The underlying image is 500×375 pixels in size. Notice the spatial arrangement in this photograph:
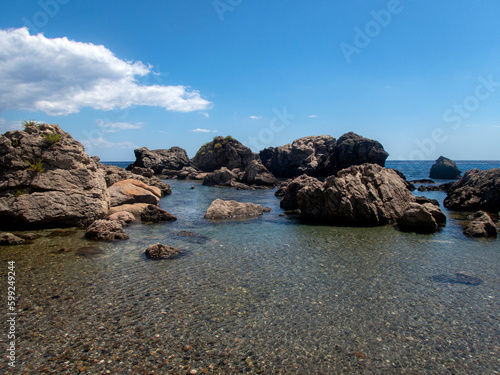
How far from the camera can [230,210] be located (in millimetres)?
26750

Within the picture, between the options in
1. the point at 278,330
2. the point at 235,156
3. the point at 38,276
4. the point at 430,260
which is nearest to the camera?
the point at 278,330

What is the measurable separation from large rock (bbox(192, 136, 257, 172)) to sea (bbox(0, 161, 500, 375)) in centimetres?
6934

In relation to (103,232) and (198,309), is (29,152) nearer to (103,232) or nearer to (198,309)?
(103,232)

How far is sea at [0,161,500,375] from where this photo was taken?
677cm

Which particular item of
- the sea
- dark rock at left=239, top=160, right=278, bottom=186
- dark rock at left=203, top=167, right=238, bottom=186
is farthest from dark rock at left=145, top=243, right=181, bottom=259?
dark rock at left=203, top=167, right=238, bottom=186

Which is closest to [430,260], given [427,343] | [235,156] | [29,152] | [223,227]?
[427,343]

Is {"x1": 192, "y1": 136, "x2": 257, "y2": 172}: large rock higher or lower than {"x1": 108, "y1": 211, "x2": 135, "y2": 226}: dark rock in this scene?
higher

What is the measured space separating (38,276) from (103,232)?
5.88 meters

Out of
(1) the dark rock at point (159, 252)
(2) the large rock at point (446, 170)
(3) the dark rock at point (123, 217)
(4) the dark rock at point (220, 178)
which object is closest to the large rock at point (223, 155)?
(4) the dark rock at point (220, 178)

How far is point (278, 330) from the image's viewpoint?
26.4 ft

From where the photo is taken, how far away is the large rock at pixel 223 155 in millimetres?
84938

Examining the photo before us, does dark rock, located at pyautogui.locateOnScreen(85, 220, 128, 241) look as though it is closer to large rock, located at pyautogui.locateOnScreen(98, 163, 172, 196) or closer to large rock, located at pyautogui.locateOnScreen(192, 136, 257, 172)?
large rock, located at pyautogui.locateOnScreen(98, 163, 172, 196)

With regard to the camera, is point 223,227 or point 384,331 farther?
point 223,227

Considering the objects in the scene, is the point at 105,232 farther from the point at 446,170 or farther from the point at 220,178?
the point at 446,170
